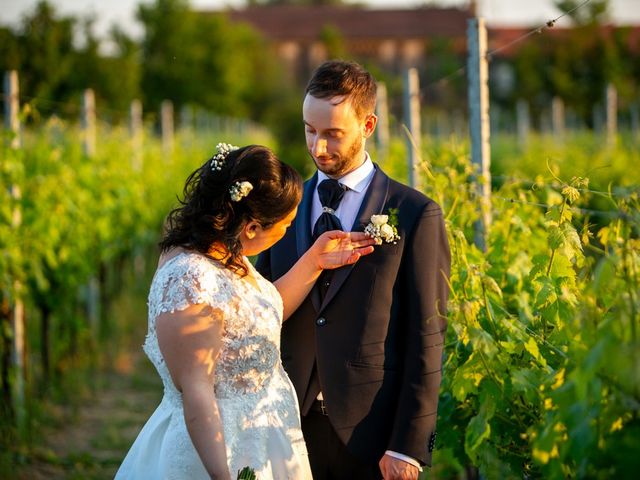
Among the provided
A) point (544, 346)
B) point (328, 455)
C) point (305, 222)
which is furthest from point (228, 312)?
point (544, 346)

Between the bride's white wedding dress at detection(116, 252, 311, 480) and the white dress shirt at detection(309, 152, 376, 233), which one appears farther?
the white dress shirt at detection(309, 152, 376, 233)

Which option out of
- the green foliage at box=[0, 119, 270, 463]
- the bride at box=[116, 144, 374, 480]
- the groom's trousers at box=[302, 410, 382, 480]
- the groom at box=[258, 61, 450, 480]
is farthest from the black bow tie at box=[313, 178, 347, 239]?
the green foliage at box=[0, 119, 270, 463]

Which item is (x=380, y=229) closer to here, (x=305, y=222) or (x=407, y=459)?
(x=305, y=222)

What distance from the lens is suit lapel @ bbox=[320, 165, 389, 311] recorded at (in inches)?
105

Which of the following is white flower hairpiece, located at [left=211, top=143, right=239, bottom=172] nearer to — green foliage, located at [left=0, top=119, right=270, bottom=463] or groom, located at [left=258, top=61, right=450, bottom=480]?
groom, located at [left=258, top=61, right=450, bottom=480]

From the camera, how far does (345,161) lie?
2.68 m

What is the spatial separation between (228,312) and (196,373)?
0.19m

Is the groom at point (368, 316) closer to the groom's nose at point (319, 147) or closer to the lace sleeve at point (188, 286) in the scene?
the groom's nose at point (319, 147)

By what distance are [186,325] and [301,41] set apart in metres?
59.7

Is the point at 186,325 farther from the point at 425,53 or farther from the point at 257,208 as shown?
the point at 425,53

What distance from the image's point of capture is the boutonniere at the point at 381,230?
256 cm

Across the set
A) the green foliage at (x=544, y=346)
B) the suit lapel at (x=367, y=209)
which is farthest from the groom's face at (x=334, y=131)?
the green foliage at (x=544, y=346)

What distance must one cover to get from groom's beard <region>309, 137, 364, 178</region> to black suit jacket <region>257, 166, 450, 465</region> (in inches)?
5.3

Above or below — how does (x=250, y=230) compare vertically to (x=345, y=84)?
below
